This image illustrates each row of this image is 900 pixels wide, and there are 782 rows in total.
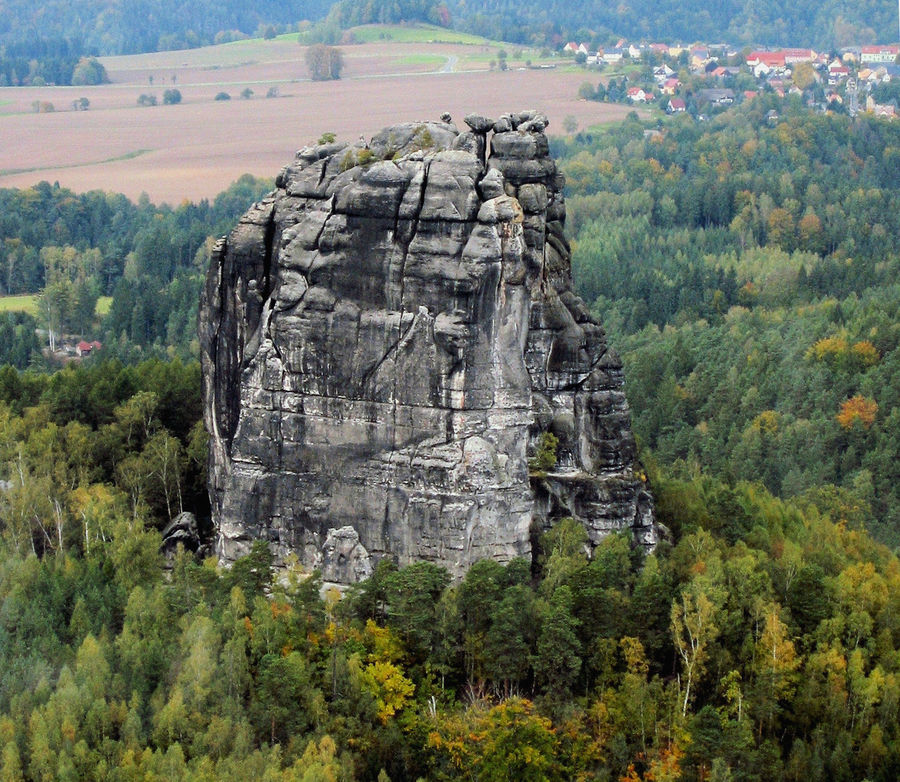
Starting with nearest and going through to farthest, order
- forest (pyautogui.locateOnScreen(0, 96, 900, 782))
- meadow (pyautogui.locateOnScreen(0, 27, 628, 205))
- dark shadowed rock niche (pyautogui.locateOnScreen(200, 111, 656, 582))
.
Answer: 1. forest (pyautogui.locateOnScreen(0, 96, 900, 782))
2. dark shadowed rock niche (pyautogui.locateOnScreen(200, 111, 656, 582))
3. meadow (pyautogui.locateOnScreen(0, 27, 628, 205))

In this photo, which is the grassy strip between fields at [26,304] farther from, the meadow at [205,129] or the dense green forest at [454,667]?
the dense green forest at [454,667]

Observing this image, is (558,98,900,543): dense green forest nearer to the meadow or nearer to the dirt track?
the dirt track

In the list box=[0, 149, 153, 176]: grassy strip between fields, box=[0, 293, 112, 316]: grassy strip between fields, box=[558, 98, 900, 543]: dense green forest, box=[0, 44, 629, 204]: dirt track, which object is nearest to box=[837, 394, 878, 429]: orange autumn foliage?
box=[558, 98, 900, 543]: dense green forest

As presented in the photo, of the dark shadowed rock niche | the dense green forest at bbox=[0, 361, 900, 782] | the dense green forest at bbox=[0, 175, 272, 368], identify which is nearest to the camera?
the dense green forest at bbox=[0, 361, 900, 782]

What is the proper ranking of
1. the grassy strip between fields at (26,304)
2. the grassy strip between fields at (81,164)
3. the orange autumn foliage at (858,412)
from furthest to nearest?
the grassy strip between fields at (81,164), the grassy strip between fields at (26,304), the orange autumn foliage at (858,412)

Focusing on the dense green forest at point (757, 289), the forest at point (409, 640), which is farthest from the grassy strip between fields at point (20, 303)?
the forest at point (409, 640)

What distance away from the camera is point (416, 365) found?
51531 millimetres

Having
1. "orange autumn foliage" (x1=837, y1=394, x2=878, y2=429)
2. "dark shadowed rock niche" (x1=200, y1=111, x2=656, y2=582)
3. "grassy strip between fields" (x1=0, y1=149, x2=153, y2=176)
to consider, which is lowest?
"grassy strip between fields" (x1=0, y1=149, x2=153, y2=176)

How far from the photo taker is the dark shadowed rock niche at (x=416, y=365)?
51281mm

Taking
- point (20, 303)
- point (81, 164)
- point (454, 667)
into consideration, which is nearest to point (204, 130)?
point (81, 164)

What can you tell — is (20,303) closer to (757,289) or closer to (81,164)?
(81,164)

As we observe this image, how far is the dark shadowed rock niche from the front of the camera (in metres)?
51.3

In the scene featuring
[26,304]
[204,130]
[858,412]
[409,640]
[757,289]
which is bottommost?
[26,304]

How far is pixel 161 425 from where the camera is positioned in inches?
2554
